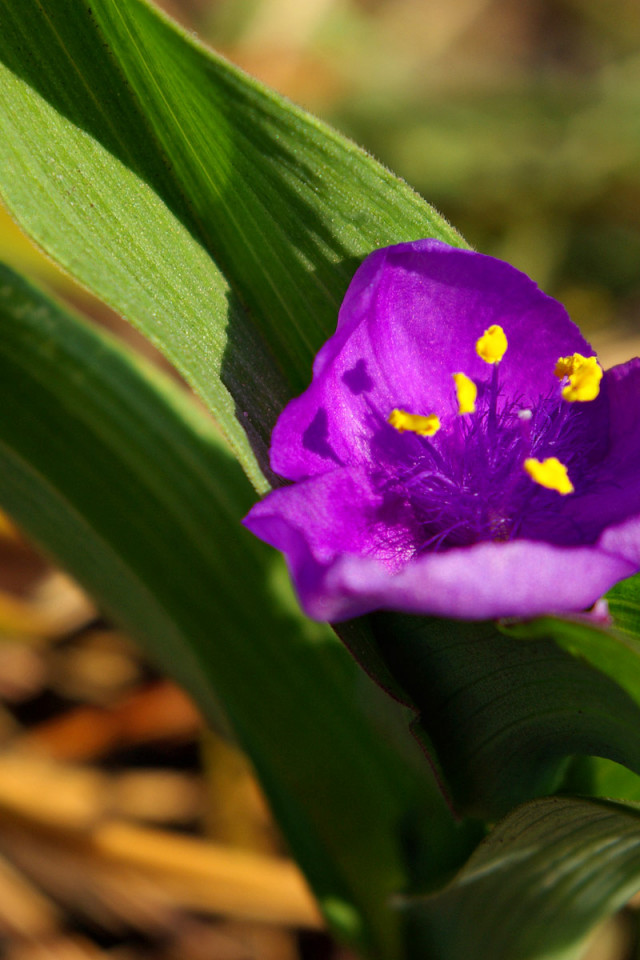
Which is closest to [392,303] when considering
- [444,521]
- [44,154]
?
[444,521]

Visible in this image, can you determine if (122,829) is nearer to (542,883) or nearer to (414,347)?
(542,883)

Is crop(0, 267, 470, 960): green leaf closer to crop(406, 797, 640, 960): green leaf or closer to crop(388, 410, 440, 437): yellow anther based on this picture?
crop(406, 797, 640, 960): green leaf

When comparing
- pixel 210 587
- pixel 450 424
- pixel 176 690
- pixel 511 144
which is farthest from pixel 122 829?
pixel 511 144

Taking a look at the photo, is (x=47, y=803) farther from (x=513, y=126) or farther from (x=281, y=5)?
(x=281, y=5)

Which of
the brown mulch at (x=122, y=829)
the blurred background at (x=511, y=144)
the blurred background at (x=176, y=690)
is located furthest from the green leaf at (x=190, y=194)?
the blurred background at (x=511, y=144)

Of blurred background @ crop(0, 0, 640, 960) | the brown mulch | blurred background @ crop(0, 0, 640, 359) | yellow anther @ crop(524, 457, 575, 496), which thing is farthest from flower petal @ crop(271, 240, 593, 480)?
blurred background @ crop(0, 0, 640, 359)

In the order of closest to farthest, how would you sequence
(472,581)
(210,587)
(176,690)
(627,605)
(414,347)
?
(472,581), (627,605), (414,347), (210,587), (176,690)

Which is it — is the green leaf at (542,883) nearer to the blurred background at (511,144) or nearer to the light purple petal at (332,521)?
the light purple petal at (332,521)
